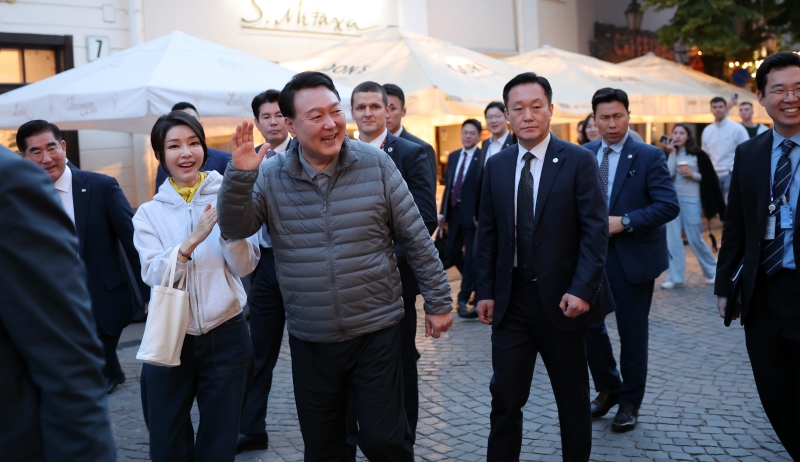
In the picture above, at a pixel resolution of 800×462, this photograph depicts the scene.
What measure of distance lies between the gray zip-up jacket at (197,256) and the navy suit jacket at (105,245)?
152 centimetres

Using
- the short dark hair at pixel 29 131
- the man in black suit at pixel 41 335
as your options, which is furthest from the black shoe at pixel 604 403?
the man in black suit at pixel 41 335

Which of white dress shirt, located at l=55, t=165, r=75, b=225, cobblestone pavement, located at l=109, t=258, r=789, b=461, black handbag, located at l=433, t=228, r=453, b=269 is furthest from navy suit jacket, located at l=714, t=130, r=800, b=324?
black handbag, located at l=433, t=228, r=453, b=269

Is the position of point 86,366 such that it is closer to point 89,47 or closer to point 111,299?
point 111,299

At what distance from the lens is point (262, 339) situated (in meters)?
4.84

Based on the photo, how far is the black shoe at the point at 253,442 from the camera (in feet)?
15.8

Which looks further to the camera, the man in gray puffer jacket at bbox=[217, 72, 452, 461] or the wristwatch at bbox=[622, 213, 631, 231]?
the wristwatch at bbox=[622, 213, 631, 231]

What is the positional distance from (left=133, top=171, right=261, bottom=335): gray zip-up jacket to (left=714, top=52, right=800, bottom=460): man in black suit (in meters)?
2.39

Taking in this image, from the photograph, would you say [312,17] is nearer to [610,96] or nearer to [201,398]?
[610,96]

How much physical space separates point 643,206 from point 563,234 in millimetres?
1539

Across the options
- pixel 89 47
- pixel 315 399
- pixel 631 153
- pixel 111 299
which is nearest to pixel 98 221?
pixel 111 299

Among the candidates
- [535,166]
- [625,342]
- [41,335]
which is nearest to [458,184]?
[625,342]

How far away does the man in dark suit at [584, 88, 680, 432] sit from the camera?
5039 millimetres

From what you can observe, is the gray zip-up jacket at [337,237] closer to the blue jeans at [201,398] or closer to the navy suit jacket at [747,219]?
the blue jeans at [201,398]

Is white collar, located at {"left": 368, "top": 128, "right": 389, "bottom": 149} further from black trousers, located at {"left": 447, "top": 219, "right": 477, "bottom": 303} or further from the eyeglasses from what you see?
black trousers, located at {"left": 447, "top": 219, "right": 477, "bottom": 303}
